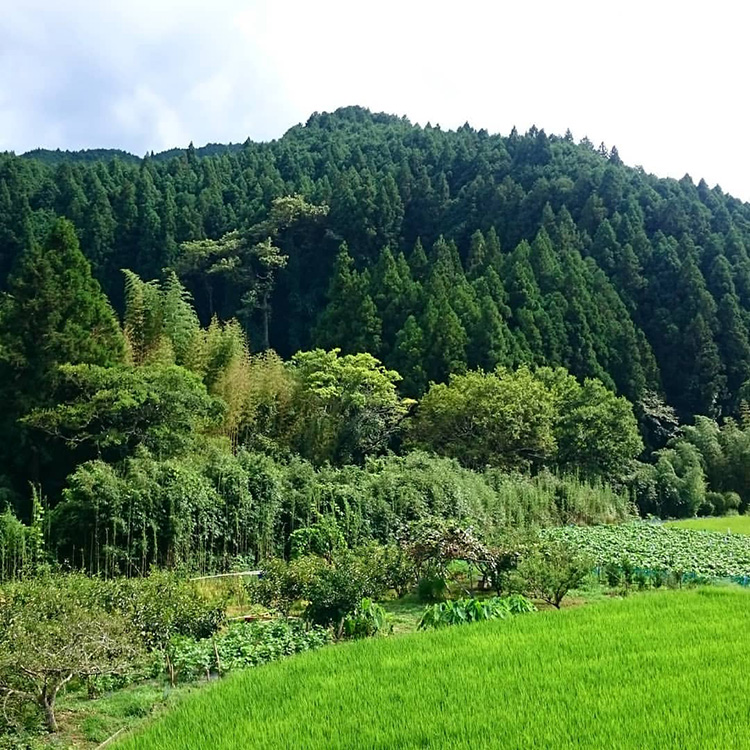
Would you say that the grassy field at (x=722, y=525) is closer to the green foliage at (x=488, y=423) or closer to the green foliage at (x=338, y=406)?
the green foliage at (x=488, y=423)

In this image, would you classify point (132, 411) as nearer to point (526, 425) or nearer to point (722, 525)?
point (526, 425)

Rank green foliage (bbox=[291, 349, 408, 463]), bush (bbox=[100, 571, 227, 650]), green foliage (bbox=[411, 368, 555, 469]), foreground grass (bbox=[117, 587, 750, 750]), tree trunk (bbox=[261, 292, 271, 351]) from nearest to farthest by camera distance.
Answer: foreground grass (bbox=[117, 587, 750, 750]), bush (bbox=[100, 571, 227, 650]), green foliage (bbox=[291, 349, 408, 463]), green foliage (bbox=[411, 368, 555, 469]), tree trunk (bbox=[261, 292, 271, 351])

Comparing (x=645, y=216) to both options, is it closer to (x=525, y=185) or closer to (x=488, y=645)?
(x=525, y=185)

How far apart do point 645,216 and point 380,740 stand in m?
49.7

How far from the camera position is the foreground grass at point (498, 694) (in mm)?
4414

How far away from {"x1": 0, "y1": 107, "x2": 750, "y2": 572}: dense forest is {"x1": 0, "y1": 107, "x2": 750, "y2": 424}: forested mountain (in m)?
0.17

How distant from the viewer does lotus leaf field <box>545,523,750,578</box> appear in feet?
41.0

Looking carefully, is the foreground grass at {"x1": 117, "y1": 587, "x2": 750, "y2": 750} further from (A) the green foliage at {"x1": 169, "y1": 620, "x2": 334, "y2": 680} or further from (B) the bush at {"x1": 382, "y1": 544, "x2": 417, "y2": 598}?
(B) the bush at {"x1": 382, "y1": 544, "x2": 417, "y2": 598}

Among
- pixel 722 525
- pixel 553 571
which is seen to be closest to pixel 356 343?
pixel 722 525

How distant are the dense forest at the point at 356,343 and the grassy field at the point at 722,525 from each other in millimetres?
2560

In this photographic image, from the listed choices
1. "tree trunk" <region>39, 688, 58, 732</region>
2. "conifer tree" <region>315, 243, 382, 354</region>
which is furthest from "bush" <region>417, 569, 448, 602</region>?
"conifer tree" <region>315, 243, 382, 354</region>

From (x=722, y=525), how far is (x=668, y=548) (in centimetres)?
818

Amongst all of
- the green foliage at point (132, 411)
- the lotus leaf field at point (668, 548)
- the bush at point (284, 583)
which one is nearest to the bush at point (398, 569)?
the bush at point (284, 583)

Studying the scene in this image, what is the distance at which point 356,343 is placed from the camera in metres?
34.9
